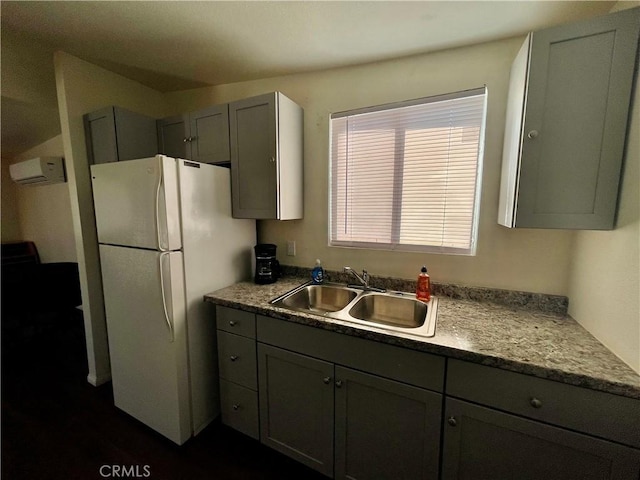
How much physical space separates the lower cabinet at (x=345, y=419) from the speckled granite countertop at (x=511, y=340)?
22cm

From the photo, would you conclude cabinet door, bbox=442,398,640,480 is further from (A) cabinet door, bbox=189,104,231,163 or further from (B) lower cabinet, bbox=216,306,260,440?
(A) cabinet door, bbox=189,104,231,163

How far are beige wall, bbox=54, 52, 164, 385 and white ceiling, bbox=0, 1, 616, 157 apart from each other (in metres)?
0.14

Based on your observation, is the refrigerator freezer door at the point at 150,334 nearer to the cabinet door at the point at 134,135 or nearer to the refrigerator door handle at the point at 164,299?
the refrigerator door handle at the point at 164,299

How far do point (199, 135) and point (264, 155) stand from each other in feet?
2.07

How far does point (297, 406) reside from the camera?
1330 mm

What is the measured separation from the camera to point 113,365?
1.70 metres

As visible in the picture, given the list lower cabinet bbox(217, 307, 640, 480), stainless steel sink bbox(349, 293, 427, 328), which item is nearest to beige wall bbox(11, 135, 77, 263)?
lower cabinet bbox(217, 307, 640, 480)

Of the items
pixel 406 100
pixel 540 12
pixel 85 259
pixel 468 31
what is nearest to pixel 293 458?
pixel 85 259

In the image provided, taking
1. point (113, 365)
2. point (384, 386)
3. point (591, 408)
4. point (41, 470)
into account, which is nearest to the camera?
point (591, 408)

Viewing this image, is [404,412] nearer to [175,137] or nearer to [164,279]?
[164,279]

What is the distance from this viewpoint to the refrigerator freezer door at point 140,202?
4.30 feet

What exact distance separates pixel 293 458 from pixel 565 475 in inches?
47.3

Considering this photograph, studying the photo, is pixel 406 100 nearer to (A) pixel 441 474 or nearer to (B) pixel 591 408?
(B) pixel 591 408

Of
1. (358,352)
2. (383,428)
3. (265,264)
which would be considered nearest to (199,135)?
(265,264)
